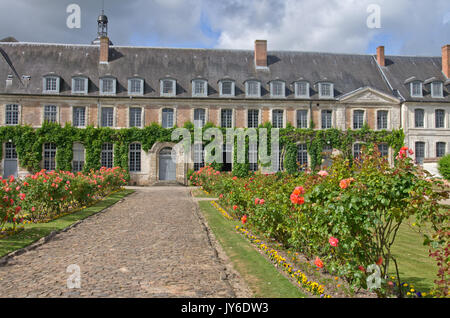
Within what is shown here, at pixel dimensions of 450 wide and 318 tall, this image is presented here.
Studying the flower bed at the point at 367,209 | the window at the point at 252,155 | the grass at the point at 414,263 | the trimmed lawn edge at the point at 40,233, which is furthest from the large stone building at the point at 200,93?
the flower bed at the point at 367,209

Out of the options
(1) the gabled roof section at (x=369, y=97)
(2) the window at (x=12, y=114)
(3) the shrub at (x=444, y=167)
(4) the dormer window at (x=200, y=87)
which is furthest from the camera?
(1) the gabled roof section at (x=369, y=97)

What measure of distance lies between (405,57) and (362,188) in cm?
2876

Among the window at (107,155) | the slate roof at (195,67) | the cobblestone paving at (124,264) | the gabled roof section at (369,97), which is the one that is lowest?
the cobblestone paving at (124,264)

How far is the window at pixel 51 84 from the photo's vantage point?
22.8 m

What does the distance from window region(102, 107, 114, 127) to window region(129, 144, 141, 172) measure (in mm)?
2107

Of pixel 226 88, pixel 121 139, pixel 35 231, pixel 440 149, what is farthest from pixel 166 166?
pixel 440 149

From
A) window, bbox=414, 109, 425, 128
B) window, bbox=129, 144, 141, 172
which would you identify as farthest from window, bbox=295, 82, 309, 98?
window, bbox=129, 144, 141, 172

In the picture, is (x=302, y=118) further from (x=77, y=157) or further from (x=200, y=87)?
(x=77, y=157)

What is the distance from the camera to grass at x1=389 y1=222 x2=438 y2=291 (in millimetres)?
4768

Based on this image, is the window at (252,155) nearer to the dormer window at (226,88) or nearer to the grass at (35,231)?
the dormer window at (226,88)

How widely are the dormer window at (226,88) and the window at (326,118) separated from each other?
22.0 ft

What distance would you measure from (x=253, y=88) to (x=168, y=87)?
19.6 ft

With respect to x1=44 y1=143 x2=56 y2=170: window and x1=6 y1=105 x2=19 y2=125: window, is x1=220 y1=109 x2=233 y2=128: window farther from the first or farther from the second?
x1=6 y1=105 x2=19 y2=125: window

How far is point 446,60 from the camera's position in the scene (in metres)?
26.5
